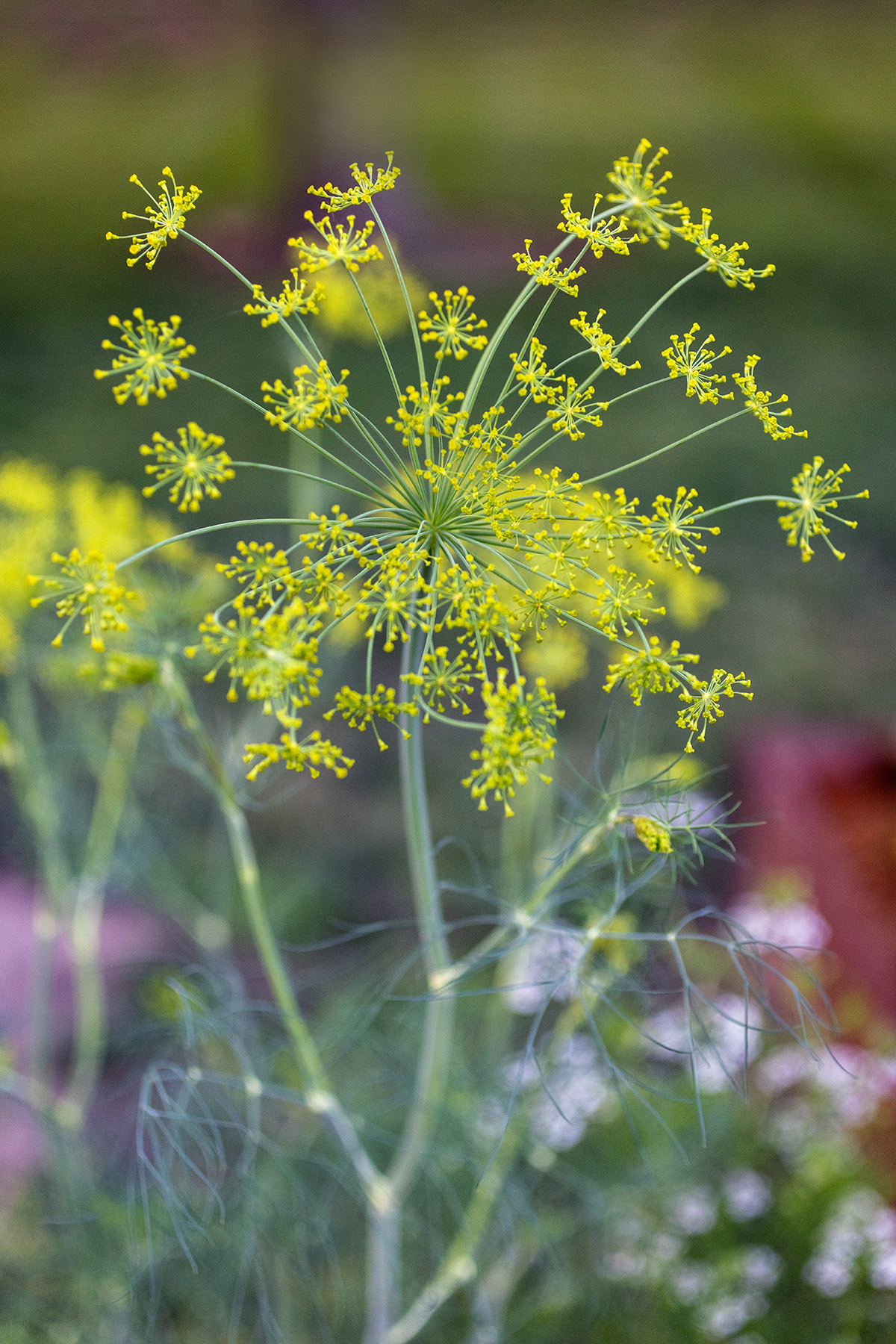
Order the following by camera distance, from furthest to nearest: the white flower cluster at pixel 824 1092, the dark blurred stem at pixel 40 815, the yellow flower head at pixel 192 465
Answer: the white flower cluster at pixel 824 1092
the dark blurred stem at pixel 40 815
the yellow flower head at pixel 192 465

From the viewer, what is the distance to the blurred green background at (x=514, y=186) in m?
5.38

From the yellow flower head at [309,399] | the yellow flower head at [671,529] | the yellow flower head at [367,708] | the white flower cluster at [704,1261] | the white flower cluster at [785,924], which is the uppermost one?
the yellow flower head at [309,399]

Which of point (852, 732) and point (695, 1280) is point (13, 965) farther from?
point (852, 732)

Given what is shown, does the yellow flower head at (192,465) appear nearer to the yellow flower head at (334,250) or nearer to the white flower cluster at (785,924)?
the yellow flower head at (334,250)

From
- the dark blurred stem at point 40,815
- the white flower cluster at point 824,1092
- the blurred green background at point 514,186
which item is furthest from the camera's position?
the blurred green background at point 514,186

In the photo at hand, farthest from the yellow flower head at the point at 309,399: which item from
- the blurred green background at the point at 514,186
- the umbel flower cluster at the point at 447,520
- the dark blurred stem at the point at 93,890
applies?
the blurred green background at the point at 514,186

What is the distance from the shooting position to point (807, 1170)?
2.24 metres

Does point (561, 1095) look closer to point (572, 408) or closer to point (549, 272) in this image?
point (572, 408)

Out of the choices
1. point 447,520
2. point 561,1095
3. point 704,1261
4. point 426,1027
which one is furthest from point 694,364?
point 704,1261

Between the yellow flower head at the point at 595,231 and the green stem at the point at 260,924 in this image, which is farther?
the green stem at the point at 260,924

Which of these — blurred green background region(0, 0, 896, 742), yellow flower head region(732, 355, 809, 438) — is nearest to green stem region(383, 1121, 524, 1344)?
yellow flower head region(732, 355, 809, 438)

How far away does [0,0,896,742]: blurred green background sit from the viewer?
17.6ft

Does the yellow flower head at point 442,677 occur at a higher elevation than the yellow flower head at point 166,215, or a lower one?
lower

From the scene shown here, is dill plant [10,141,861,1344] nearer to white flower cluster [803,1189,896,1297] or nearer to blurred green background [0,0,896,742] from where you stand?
white flower cluster [803,1189,896,1297]
